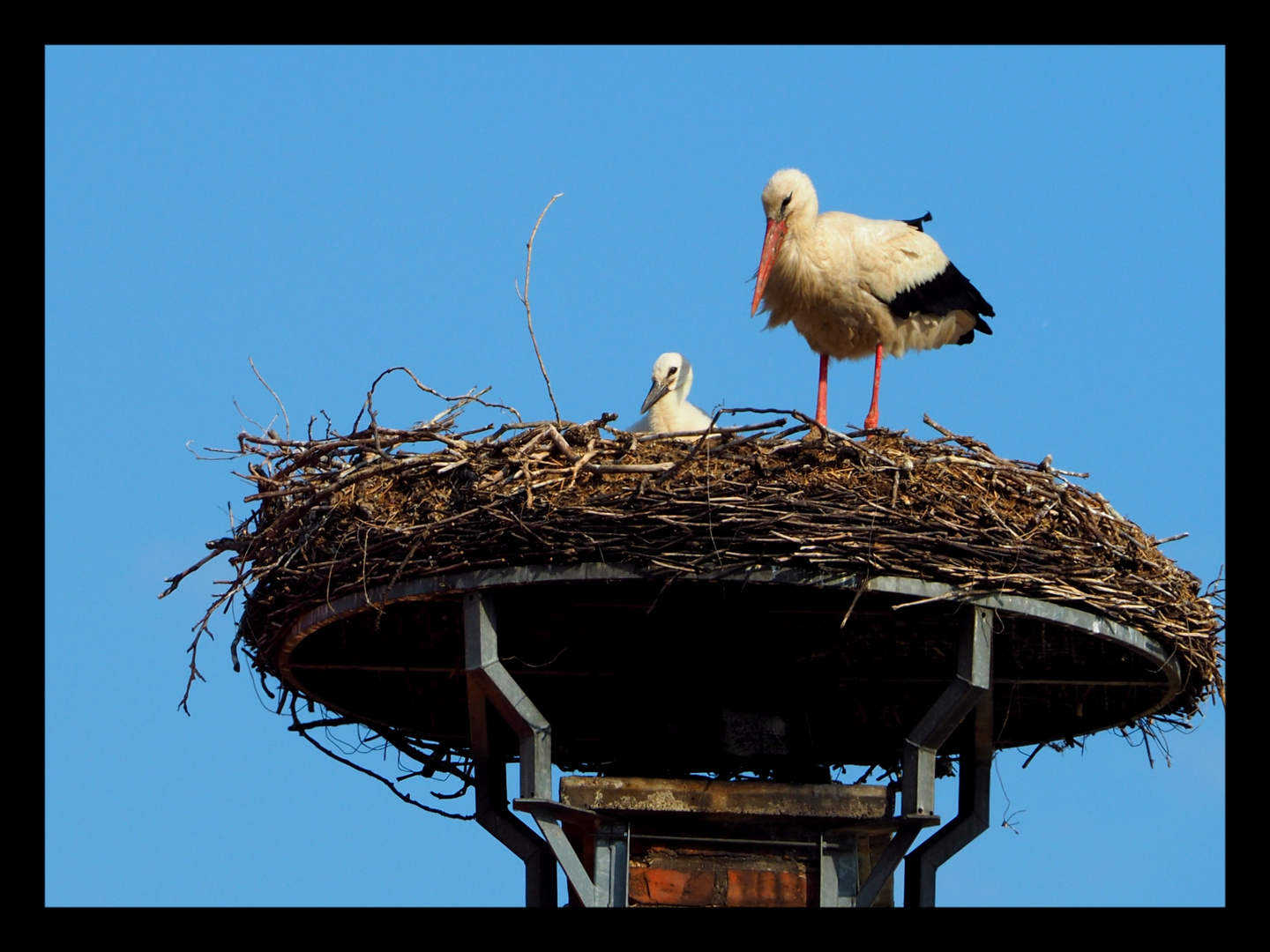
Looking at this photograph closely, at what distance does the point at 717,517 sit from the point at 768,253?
12.1ft

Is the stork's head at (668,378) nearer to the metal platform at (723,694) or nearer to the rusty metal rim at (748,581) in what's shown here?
the metal platform at (723,694)

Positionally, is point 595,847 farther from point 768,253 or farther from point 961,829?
point 768,253

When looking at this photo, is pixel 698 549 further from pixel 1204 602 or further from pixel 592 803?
pixel 1204 602

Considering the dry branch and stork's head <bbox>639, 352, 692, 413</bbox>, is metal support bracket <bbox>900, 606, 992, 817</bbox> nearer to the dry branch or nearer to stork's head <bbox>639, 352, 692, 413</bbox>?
the dry branch

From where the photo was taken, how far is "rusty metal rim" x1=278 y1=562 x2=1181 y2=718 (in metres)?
9.43

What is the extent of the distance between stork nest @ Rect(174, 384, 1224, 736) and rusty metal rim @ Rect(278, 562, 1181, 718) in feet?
0.12

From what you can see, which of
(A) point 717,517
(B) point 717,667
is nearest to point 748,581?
(A) point 717,517

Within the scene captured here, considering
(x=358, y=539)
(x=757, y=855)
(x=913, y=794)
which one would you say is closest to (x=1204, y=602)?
(x=913, y=794)

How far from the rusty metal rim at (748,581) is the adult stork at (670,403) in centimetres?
282

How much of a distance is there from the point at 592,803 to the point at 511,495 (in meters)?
1.63

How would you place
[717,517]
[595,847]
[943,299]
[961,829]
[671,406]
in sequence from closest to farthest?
[717,517] < [595,847] < [961,829] < [671,406] < [943,299]

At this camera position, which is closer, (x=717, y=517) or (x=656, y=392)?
(x=717, y=517)

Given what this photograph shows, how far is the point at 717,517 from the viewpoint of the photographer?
370 inches

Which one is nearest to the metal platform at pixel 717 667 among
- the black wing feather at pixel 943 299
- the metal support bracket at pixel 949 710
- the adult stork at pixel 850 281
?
the metal support bracket at pixel 949 710
